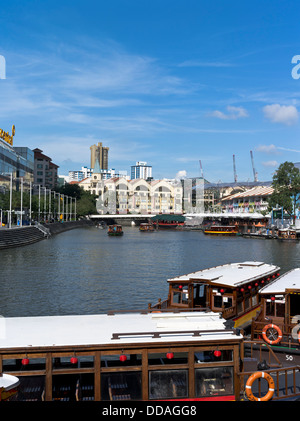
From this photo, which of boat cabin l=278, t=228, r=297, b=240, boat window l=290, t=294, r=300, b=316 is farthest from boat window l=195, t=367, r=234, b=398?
boat cabin l=278, t=228, r=297, b=240

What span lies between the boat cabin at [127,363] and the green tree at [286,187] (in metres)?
88.4

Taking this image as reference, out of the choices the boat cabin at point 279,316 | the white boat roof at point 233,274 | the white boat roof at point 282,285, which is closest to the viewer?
the boat cabin at point 279,316

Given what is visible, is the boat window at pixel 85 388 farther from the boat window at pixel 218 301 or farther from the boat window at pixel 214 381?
the boat window at pixel 218 301

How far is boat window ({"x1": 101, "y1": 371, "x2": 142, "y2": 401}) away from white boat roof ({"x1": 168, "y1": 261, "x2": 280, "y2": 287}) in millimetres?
9542

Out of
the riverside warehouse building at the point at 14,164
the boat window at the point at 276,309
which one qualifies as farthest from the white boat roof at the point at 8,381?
the riverside warehouse building at the point at 14,164

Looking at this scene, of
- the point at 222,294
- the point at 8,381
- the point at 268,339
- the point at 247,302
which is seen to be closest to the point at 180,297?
the point at 222,294

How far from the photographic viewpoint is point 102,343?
919 centimetres

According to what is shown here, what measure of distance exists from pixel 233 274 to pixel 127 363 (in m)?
11.5

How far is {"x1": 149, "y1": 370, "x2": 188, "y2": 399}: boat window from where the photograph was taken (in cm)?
916

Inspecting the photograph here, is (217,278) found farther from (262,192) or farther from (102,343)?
(262,192)

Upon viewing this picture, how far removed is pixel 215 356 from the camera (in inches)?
390

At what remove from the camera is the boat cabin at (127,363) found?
905 centimetres

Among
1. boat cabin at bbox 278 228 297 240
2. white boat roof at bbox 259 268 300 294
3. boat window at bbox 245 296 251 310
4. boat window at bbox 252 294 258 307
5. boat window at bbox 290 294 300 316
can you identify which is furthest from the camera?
boat cabin at bbox 278 228 297 240

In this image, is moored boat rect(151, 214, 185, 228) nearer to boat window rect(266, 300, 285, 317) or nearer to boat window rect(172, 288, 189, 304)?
boat window rect(172, 288, 189, 304)
